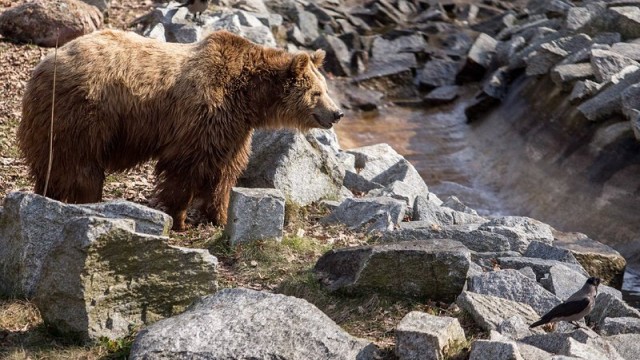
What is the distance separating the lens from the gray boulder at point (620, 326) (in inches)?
284

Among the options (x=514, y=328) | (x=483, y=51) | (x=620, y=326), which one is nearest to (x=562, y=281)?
(x=620, y=326)

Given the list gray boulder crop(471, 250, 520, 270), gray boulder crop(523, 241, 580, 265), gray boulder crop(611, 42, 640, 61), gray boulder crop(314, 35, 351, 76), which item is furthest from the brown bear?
gray boulder crop(314, 35, 351, 76)

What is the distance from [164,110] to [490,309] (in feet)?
12.9

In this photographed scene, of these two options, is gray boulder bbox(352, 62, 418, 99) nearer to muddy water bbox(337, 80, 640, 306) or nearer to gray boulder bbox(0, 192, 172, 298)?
muddy water bbox(337, 80, 640, 306)

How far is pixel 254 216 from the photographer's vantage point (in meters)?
8.15

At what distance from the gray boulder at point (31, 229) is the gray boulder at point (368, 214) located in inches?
116

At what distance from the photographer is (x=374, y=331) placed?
6762 millimetres

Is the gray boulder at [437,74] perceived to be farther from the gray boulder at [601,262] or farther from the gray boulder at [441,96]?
the gray boulder at [601,262]

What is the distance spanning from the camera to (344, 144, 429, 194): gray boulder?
39.9 feet

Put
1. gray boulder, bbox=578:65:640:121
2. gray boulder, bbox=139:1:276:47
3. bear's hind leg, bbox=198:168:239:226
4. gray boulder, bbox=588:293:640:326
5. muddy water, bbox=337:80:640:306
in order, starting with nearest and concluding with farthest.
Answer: gray boulder, bbox=588:293:640:326
bear's hind leg, bbox=198:168:239:226
muddy water, bbox=337:80:640:306
gray boulder, bbox=578:65:640:121
gray boulder, bbox=139:1:276:47

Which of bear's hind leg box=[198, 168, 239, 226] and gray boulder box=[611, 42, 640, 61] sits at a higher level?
bear's hind leg box=[198, 168, 239, 226]

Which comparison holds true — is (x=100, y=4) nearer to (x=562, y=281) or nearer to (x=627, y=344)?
(x=562, y=281)

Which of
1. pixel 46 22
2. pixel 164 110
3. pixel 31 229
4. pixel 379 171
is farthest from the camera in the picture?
pixel 46 22

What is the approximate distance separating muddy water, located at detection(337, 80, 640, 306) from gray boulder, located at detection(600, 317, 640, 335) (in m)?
3.11
